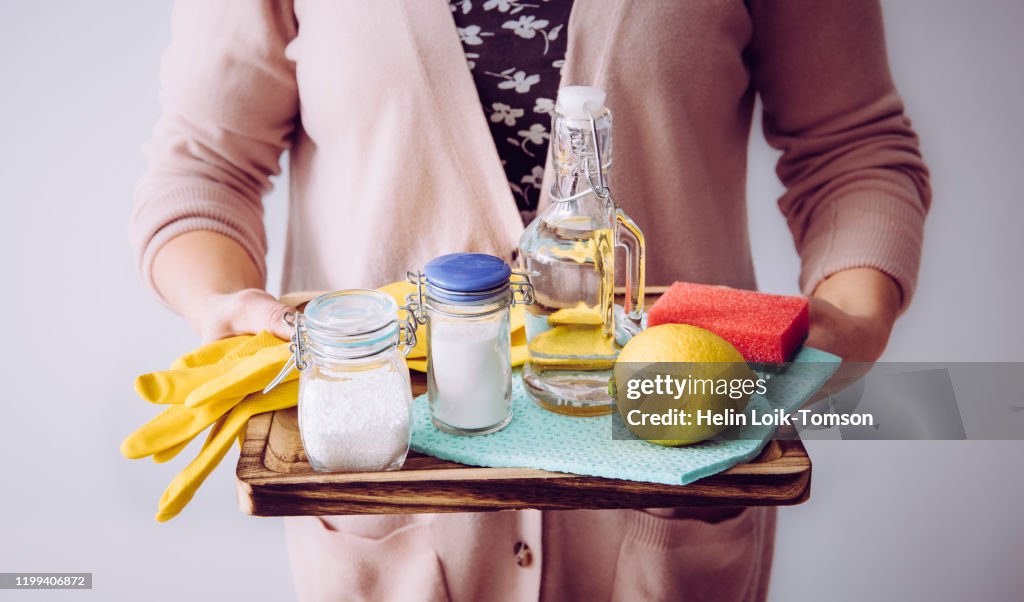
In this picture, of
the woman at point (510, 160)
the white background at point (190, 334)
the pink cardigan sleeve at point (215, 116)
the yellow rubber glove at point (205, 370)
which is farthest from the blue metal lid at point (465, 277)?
the white background at point (190, 334)

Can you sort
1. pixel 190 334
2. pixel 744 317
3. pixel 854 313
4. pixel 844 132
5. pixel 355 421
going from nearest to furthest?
pixel 355 421 < pixel 744 317 < pixel 854 313 < pixel 844 132 < pixel 190 334

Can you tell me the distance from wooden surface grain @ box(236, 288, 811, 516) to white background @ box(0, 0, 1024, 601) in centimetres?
85

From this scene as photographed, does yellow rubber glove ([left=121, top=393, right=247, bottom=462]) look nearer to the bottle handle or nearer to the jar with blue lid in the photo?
the jar with blue lid

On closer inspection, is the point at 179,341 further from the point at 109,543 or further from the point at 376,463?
the point at 376,463

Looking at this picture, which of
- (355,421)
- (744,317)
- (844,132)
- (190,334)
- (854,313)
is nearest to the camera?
(355,421)

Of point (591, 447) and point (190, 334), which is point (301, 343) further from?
point (190, 334)

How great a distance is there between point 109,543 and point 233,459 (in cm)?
24

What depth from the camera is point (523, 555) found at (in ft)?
2.32

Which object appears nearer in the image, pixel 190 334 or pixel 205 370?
pixel 205 370

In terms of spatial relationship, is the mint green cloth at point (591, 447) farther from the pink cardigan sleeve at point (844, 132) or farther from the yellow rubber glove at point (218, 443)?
the pink cardigan sleeve at point (844, 132)

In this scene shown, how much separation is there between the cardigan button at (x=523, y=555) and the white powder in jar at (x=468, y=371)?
0.24 m

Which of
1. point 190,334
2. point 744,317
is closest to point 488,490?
point 744,317

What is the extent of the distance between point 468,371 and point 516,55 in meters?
0.34

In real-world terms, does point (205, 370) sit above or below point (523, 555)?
above
